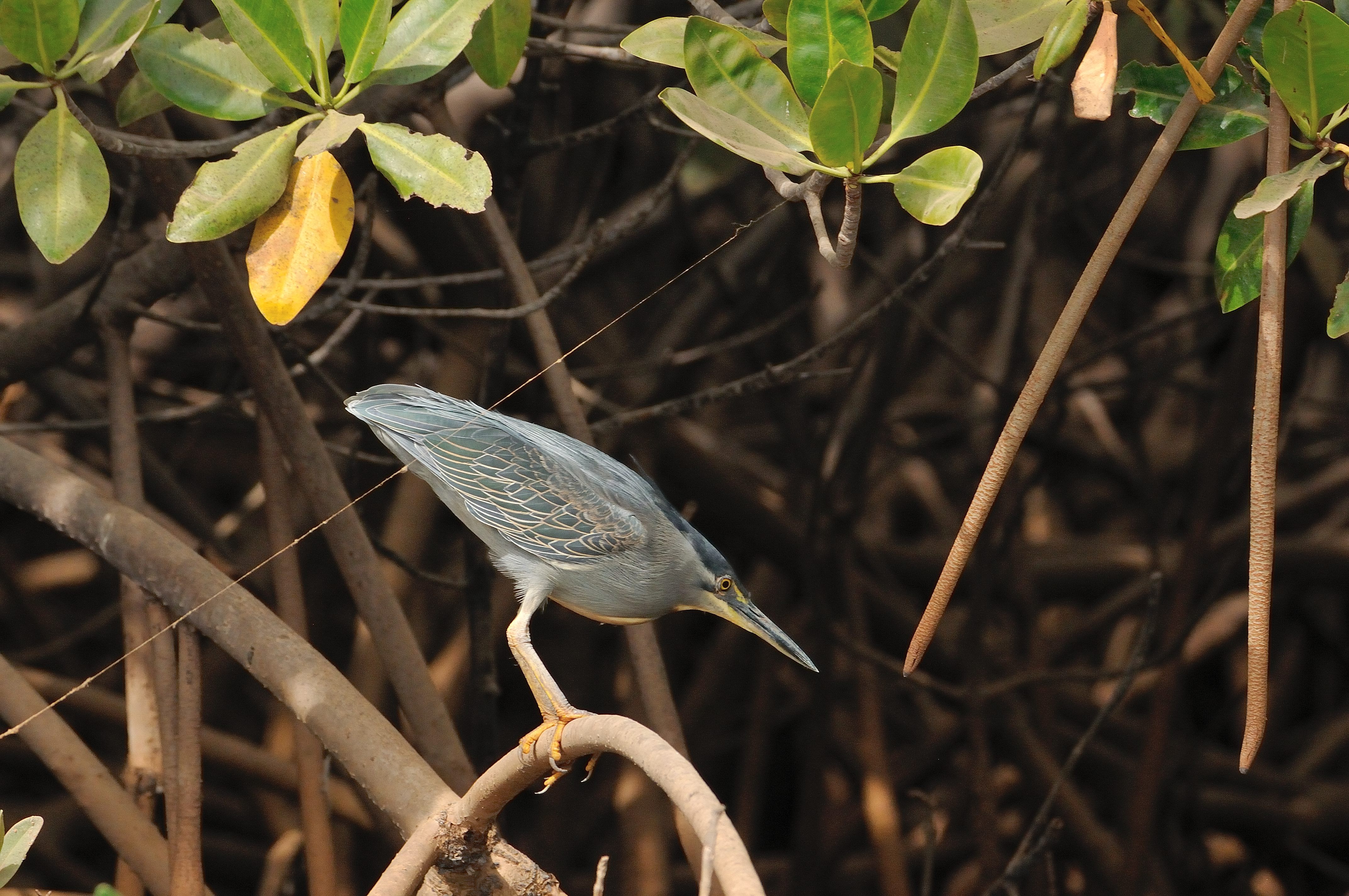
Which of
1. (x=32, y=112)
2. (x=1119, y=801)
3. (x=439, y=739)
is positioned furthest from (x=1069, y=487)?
(x=32, y=112)

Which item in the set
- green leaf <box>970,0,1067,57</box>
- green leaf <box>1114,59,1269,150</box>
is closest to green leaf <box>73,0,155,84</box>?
green leaf <box>970,0,1067,57</box>

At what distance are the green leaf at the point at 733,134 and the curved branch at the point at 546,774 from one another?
1.24 feet

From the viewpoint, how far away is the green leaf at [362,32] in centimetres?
89

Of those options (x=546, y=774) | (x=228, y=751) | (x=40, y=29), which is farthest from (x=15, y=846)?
(x=228, y=751)

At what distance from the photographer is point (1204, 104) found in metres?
0.91

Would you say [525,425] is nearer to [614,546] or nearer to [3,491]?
[614,546]

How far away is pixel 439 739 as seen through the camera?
4.97ft

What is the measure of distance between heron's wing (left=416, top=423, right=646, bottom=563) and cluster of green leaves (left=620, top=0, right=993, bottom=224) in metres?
0.31

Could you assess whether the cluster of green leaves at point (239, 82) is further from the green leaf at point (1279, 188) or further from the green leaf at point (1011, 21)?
the green leaf at point (1279, 188)

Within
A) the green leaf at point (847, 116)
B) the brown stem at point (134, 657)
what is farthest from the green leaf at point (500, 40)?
the brown stem at point (134, 657)

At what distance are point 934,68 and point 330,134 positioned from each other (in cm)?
41

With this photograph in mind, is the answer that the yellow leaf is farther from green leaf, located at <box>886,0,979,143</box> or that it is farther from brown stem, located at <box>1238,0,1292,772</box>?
brown stem, located at <box>1238,0,1292,772</box>

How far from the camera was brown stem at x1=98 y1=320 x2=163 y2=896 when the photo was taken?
1.58m

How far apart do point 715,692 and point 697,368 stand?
0.74 meters
